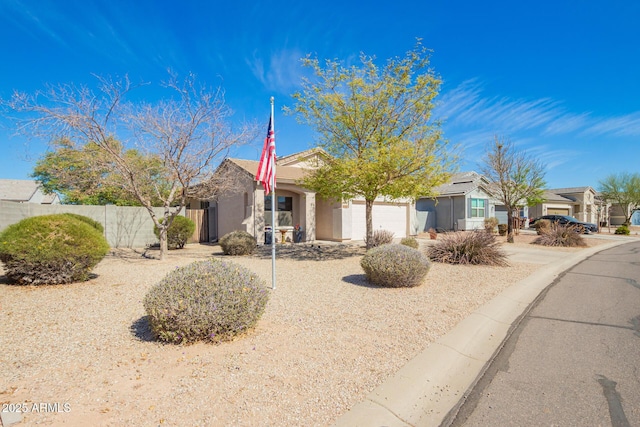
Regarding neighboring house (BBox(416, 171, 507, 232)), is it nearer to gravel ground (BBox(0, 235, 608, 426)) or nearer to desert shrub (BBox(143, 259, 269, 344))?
gravel ground (BBox(0, 235, 608, 426))

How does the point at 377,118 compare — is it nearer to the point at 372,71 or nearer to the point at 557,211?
the point at 372,71

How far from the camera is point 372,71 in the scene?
1148cm

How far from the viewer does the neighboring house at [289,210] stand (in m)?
16.3

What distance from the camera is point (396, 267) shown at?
7.34 m

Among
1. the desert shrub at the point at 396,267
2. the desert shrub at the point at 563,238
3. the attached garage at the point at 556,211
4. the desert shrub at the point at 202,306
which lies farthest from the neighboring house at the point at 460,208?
the desert shrub at the point at 202,306

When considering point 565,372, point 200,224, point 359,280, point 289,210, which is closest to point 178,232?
point 200,224

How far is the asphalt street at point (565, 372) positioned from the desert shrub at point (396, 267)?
2.23 metres

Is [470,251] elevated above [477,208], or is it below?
below

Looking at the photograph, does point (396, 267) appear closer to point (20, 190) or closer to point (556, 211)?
point (556, 211)

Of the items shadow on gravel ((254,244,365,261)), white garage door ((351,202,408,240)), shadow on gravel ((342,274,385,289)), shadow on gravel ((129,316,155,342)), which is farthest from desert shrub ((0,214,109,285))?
white garage door ((351,202,408,240))

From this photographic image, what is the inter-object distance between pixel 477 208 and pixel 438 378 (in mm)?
28196

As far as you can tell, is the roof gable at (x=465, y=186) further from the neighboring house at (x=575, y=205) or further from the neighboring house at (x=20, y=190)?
the neighboring house at (x=20, y=190)

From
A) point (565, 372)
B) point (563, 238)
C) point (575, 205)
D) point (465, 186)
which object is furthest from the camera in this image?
point (575, 205)

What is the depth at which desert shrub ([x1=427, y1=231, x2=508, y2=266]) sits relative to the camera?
11.0 meters
